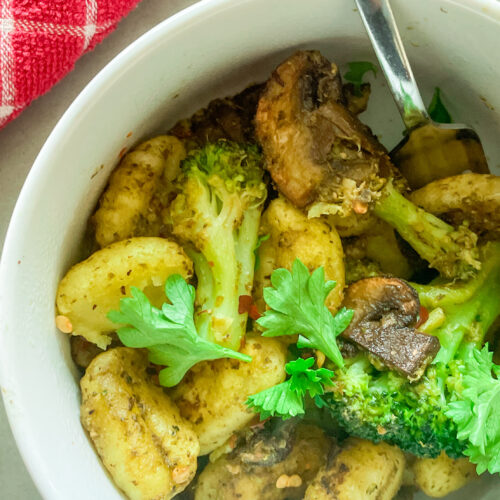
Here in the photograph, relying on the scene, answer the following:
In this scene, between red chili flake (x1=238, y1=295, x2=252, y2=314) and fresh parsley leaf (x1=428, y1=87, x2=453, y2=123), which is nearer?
red chili flake (x1=238, y1=295, x2=252, y2=314)

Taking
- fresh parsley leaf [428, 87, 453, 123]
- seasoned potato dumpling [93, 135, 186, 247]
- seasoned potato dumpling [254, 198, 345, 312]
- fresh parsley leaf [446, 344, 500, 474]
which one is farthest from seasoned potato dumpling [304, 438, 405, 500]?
fresh parsley leaf [428, 87, 453, 123]

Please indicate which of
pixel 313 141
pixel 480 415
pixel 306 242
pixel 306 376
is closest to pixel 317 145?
pixel 313 141

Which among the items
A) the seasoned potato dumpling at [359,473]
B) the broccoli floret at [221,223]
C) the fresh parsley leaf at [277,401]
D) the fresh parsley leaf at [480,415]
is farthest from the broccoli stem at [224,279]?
the fresh parsley leaf at [480,415]

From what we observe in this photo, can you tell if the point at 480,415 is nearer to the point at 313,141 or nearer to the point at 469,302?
the point at 469,302

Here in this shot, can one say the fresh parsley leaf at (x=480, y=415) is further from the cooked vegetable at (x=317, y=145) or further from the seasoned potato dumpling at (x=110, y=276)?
the seasoned potato dumpling at (x=110, y=276)

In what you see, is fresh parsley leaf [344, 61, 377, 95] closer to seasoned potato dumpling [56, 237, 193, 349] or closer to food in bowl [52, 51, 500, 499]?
food in bowl [52, 51, 500, 499]

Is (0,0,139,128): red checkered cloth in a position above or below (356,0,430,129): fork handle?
above

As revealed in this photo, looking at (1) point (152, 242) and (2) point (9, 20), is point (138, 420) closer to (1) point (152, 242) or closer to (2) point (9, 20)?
(1) point (152, 242)
